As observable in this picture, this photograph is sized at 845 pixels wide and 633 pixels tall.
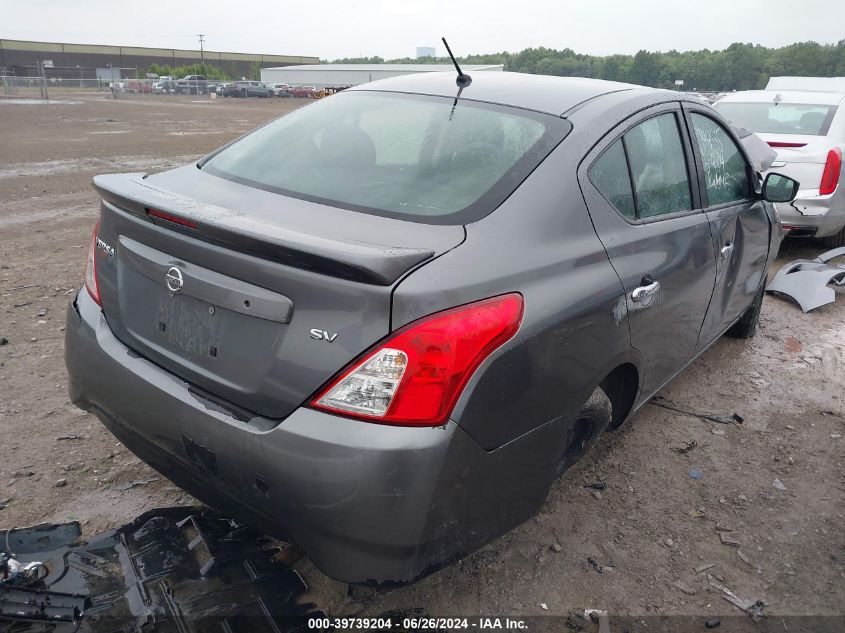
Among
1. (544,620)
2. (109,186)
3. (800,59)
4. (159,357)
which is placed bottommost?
(544,620)

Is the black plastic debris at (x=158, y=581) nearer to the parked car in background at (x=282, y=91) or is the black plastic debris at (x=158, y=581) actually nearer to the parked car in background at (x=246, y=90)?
the parked car in background at (x=246, y=90)

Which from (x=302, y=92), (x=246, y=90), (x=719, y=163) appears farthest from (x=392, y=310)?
(x=302, y=92)

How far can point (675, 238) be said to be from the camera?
291 centimetres

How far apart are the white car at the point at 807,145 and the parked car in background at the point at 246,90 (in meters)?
53.7

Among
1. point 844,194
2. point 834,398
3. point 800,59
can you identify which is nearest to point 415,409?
point 834,398

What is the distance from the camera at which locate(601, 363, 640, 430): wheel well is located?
8.87 ft

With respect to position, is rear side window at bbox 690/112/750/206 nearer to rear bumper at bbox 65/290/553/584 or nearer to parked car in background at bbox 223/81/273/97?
rear bumper at bbox 65/290/553/584

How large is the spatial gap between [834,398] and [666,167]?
2104mm

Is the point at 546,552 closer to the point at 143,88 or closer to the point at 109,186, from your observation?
the point at 109,186

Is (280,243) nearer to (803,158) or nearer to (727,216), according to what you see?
(727,216)

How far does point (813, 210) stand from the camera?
669 cm

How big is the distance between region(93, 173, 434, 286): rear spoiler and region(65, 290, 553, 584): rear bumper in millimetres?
405

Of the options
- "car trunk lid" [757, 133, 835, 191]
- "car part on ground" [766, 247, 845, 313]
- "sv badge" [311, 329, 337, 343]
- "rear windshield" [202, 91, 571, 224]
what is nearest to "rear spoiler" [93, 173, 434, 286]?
"sv badge" [311, 329, 337, 343]

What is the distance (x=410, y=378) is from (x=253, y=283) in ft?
1.76
